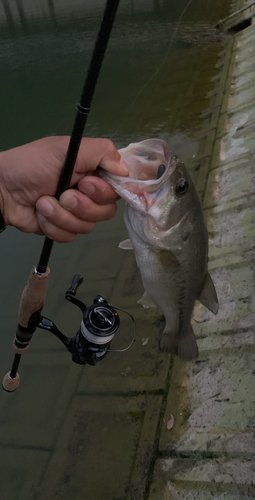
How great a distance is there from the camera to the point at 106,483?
8.63 ft

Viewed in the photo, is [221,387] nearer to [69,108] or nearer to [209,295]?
[209,295]

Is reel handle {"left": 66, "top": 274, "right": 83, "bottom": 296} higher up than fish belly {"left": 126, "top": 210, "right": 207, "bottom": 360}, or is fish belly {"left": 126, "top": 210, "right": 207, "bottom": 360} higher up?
fish belly {"left": 126, "top": 210, "right": 207, "bottom": 360}

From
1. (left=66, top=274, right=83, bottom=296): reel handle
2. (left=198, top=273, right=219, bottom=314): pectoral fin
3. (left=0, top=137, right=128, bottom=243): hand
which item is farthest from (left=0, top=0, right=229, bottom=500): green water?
(left=0, top=137, right=128, bottom=243): hand

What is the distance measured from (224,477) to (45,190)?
201 cm

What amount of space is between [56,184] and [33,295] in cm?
85

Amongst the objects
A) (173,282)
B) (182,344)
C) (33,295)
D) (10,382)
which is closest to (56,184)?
(173,282)

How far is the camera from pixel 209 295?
1.85 metres

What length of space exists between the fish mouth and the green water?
2.14m

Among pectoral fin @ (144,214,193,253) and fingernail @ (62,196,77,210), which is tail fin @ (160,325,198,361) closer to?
pectoral fin @ (144,214,193,253)

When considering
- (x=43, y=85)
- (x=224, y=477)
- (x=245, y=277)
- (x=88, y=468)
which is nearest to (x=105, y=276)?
(x=245, y=277)

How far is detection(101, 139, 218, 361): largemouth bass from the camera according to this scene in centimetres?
158

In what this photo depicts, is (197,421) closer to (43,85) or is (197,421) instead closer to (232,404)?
(232,404)

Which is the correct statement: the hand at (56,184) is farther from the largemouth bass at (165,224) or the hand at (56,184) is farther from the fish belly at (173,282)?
the fish belly at (173,282)

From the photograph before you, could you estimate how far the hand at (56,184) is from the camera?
162 centimetres
